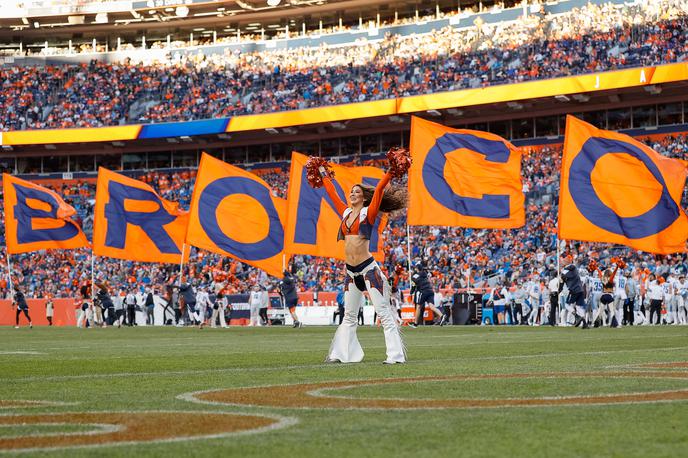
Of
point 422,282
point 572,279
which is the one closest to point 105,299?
point 422,282

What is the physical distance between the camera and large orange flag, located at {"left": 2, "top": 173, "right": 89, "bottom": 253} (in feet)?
109

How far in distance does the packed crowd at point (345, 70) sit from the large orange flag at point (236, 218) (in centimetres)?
2328

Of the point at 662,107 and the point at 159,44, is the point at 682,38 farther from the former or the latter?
the point at 159,44

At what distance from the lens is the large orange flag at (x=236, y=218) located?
2892 cm

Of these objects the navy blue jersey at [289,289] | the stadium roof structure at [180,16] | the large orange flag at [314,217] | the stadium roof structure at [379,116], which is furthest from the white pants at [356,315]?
→ the stadium roof structure at [180,16]

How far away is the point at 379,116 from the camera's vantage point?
54.0 metres

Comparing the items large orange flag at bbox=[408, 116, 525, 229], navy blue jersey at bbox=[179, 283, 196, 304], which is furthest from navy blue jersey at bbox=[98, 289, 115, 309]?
large orange flag at bbox=[408, 116, 525, 229]

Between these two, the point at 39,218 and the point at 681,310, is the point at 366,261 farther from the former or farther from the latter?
the point at 681,310

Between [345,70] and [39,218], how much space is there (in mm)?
27935

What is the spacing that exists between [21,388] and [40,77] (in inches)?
2397

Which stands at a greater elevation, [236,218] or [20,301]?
[236,218]

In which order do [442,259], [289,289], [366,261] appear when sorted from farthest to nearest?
[442,259] < [289,289] < [366,261]

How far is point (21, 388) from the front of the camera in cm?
925

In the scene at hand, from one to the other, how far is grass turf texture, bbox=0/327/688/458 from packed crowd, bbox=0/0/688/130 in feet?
117
